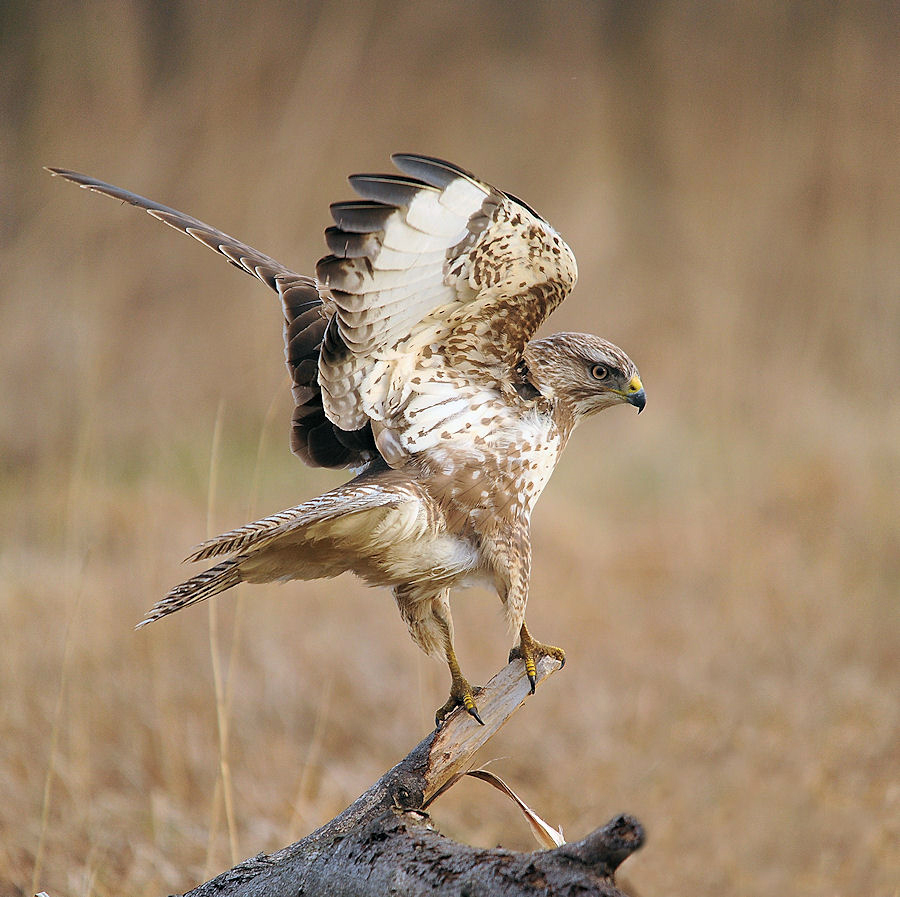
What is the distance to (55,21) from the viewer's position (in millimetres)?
7035

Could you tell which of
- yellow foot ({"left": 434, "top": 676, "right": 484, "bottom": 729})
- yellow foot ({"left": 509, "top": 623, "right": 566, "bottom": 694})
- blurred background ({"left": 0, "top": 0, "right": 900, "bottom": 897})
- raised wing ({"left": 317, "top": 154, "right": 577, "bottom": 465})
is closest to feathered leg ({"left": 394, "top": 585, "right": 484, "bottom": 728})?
yellow foot ({"left": 434, "top": 676, "right": 484, "bottom": 729})

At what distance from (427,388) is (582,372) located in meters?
0.36

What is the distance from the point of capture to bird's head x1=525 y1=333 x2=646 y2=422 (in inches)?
85.0

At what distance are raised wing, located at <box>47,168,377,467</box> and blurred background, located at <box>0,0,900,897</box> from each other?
15 centimetres

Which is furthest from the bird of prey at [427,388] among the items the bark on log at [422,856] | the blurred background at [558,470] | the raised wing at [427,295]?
the blurred background at [558,470]

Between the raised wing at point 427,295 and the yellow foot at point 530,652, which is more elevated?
the raised wing at point 427,295

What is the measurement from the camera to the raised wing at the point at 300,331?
6.80ft

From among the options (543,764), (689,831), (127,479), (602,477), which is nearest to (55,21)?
(127,479)

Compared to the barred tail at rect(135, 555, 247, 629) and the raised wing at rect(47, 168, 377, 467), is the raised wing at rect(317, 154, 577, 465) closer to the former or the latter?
the raised wing at rect(47, 168, 377, 467)

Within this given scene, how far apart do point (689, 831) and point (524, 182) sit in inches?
243

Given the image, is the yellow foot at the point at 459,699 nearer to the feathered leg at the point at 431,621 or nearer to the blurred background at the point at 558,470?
the feathered leg at the point at 431,621

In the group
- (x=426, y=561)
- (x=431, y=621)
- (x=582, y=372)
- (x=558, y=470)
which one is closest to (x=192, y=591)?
(x=426, y=561)

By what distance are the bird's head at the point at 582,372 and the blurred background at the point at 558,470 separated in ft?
2.15

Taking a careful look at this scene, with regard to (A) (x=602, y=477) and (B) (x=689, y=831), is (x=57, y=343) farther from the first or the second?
(B) (x=689, y=831)
